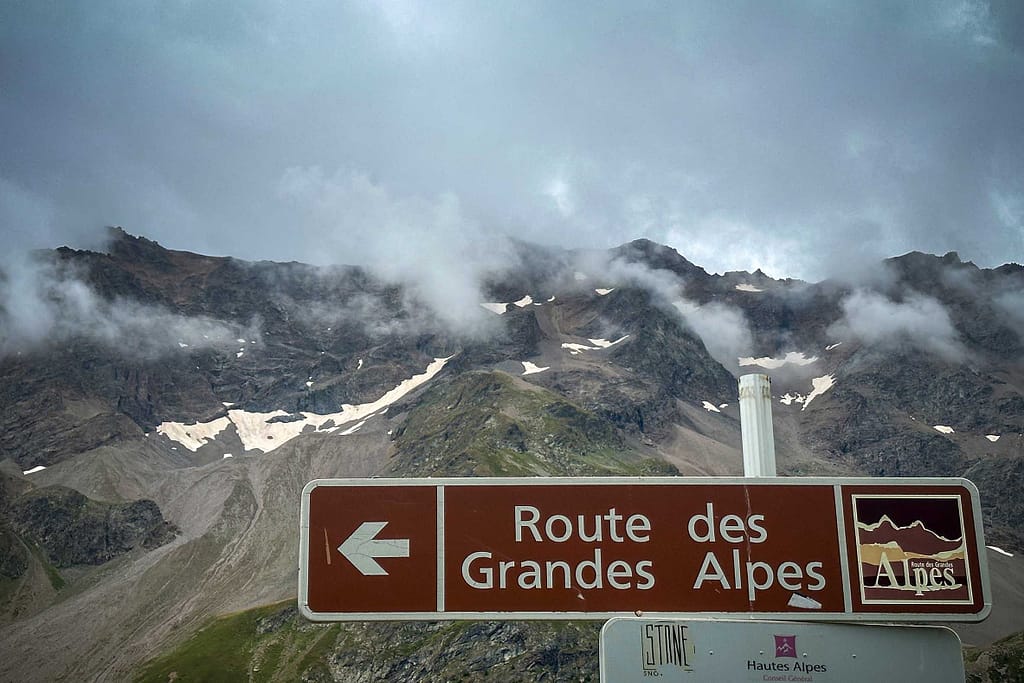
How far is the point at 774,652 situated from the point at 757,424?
1.86 m

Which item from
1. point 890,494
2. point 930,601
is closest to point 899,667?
point 930,601

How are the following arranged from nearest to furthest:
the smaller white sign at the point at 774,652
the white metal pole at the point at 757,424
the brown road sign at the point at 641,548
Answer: the smaller white sign at the point at 774,652 → the brown road sign at the point at 641,548 → the white metal pole at the point at 757,424

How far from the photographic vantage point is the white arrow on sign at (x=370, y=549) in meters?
8.45

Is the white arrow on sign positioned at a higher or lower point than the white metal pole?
lower

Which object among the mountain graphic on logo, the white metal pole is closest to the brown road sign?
the mountain graphic on logo

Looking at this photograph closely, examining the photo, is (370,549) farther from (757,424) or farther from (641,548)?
(757,424)

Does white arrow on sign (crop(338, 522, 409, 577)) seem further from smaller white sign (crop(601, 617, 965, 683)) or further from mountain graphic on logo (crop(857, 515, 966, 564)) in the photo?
mountain graphic on logo (crop(857, 515, 966, 564))

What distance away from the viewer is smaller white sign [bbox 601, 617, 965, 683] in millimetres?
7695

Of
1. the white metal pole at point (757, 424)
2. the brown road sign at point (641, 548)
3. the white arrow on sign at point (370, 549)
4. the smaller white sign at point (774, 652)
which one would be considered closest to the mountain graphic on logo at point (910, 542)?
the brown road sign at point (641, 548)

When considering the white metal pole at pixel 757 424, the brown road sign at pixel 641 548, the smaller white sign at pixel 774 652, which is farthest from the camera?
the white metal pole at pixel 757 424

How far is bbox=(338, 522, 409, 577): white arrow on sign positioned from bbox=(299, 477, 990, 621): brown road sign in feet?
0.04

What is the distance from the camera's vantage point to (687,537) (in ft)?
27.7

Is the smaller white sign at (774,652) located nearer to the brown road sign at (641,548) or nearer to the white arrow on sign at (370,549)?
the brown road sign at (641,548)

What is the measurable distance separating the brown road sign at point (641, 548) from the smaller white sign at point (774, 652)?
0.24 metres
